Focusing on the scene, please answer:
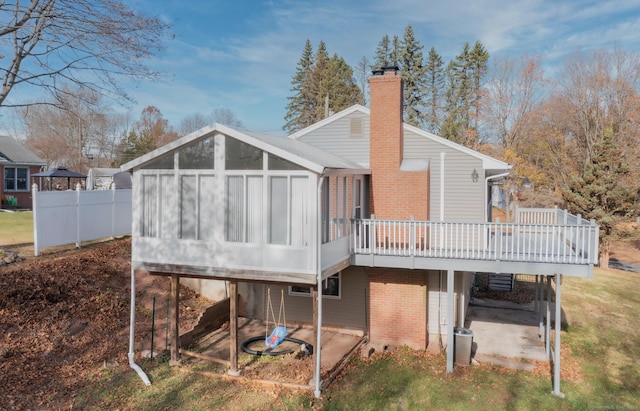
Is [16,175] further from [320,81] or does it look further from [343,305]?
[320,81]

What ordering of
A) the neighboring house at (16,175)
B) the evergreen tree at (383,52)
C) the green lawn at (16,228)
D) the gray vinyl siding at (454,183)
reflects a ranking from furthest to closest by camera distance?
1. the evergreen tree at (383,52)
2. the neighboring house at (16,175)
3. the green lawn at (16,228)
4. the gray vinyl siding at (454,183)

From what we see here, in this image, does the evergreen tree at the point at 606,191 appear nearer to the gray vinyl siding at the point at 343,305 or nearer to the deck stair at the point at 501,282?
the deck stair at the point at 501,282

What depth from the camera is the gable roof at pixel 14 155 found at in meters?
26.2

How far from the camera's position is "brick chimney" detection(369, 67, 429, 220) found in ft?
41.2

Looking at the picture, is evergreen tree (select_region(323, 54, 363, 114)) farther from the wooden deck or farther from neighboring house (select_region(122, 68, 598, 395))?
the wooden deck

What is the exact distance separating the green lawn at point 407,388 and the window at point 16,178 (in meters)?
22.4

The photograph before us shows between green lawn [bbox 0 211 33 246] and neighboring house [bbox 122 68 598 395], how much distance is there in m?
7.50

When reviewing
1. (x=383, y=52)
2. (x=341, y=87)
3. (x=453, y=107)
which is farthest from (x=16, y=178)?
(x=383, y=52)

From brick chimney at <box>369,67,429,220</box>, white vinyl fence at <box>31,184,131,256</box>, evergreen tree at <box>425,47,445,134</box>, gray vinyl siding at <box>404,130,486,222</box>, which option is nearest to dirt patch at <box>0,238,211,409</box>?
white vinyl fence at <box>31,184,131,256</box>

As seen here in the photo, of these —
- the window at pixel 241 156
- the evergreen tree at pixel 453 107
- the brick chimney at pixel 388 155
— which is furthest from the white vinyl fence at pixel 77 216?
the evergreen tree at pixel 453 107

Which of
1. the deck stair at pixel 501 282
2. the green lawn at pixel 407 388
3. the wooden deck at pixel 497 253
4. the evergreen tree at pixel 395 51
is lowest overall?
the green lawn at pixel 407 388

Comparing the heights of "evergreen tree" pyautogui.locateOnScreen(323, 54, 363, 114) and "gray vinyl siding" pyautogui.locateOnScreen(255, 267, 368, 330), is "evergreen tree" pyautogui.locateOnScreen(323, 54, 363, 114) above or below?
above

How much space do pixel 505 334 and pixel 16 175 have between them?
28612mm

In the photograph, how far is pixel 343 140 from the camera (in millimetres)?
13555
